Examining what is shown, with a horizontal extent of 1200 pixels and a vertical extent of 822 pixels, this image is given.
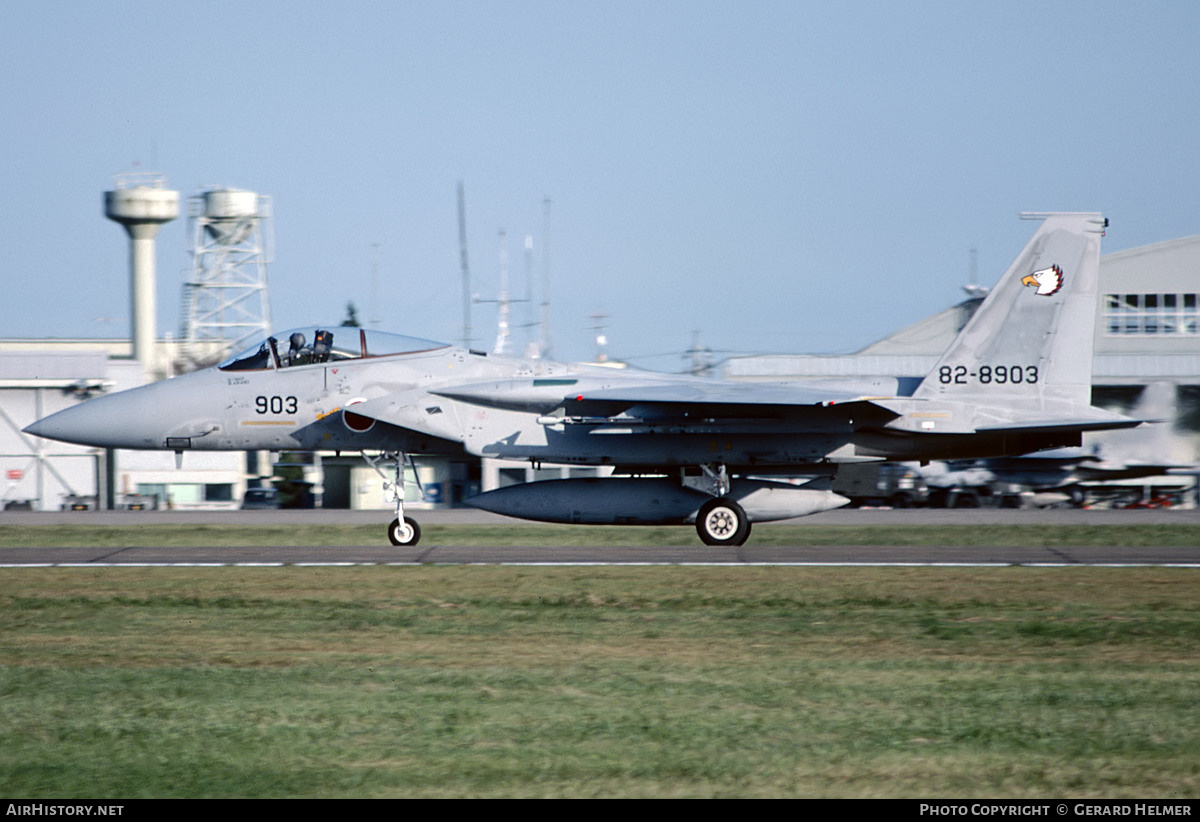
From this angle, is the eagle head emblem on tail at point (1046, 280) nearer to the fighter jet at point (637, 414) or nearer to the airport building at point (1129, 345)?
the fighter jet at point (637, 414)

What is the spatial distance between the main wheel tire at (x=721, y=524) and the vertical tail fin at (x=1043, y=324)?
344 centimetres

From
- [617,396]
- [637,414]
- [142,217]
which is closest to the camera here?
[617,396]

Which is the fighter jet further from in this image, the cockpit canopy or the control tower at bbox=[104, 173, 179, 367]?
the control tower at bbox=[104, 173, 179, 367]

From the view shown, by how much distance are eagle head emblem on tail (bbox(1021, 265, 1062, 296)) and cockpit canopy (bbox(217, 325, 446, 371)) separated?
8.90 metres

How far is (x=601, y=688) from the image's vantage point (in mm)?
8141

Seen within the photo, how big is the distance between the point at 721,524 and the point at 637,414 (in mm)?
2084

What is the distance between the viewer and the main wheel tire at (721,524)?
1808 cm

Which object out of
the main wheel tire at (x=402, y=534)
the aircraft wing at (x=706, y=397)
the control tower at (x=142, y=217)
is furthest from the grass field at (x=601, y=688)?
the control tower at (x=142, y=217)

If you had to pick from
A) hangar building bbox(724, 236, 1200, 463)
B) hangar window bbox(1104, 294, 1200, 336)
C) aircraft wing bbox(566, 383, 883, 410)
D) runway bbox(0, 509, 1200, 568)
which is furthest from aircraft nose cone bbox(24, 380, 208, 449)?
hangar window bbox(1104, 294, 1200, 336)

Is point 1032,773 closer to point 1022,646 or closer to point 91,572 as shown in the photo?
point 1022,646

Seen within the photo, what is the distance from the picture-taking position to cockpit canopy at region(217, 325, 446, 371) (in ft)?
59.7

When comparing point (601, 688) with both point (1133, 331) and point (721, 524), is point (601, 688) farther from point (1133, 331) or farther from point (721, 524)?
point (1133, 331)

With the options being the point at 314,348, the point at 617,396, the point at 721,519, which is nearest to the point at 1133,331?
the point at 721,519

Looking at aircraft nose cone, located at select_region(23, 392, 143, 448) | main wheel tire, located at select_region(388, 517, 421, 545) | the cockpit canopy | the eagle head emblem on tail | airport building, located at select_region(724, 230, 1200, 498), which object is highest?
airport building, located at select_region(724, 230, 1200, 498)
